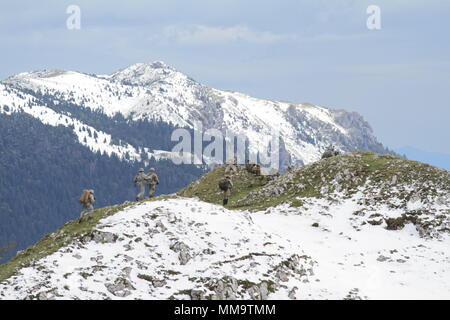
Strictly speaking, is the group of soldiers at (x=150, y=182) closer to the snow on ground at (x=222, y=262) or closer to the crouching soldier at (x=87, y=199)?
the crouching soldier at (x=87, y=199)

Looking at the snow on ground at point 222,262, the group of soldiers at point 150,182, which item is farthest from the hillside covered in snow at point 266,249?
the group of soldiers at point 150,182

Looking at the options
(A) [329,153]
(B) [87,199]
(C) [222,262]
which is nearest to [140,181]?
A: (B) [87,199]

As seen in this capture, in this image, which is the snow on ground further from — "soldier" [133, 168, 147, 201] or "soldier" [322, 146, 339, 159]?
"soldier" [322, 146, 339, 159]

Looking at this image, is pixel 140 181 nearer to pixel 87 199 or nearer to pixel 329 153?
pixel 87 199

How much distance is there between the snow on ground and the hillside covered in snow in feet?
0.27

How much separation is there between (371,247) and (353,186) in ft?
48.9

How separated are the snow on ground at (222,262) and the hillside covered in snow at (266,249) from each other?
83mm

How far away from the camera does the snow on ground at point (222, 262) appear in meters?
35.6

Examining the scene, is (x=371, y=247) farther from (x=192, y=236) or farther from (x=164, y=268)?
(x=164, y=268)

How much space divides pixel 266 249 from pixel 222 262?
5064 millimetres

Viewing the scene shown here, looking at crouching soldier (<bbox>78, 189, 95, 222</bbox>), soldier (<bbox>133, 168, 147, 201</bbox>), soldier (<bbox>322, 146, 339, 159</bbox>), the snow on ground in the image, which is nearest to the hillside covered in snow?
the snow on ground

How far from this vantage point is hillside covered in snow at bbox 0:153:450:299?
36.1 meters

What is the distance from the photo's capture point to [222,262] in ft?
131
